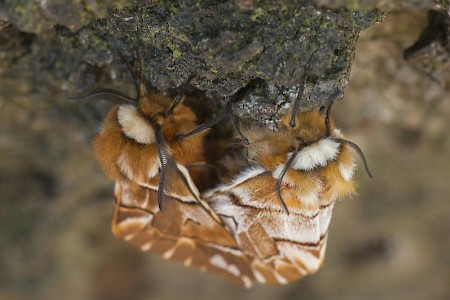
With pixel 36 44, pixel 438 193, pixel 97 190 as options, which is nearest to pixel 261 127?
pixel 36 44

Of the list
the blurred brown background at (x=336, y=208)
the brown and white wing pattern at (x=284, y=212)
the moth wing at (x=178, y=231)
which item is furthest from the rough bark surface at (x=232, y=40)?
the blurred brown background at (x=336, y=208)

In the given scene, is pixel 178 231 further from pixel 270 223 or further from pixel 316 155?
pixel 316 155

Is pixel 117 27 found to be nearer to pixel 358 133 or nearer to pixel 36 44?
pixel 36 44

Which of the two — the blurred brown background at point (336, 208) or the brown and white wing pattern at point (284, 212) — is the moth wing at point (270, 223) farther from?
the blurred brown background at point (336, 208)

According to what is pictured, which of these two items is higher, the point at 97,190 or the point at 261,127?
the point at 261,127

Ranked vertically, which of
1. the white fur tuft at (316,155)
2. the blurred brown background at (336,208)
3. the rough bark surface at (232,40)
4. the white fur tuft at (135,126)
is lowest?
the blurred brown background at (336,208)
